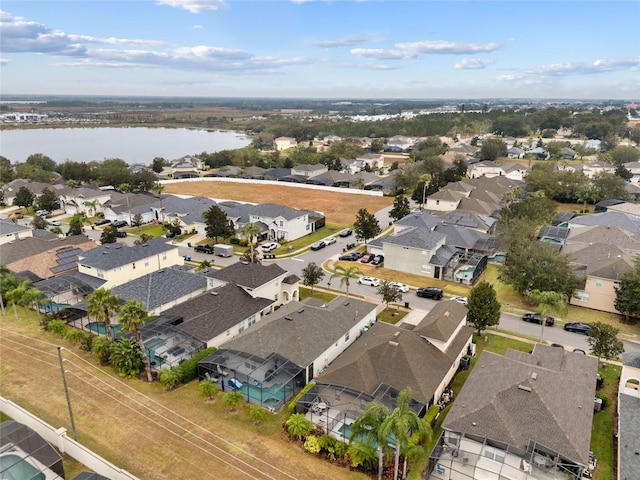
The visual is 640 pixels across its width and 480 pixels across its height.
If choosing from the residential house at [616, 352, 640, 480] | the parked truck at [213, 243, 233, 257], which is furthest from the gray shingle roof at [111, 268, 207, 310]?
the residential house at [616, 352, 640, 480]

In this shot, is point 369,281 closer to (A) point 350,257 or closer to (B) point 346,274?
(B) point 346,274

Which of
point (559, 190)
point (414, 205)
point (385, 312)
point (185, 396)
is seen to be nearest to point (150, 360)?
point (185, 396)

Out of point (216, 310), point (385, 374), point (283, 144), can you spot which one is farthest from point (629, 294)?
point (283, 144)

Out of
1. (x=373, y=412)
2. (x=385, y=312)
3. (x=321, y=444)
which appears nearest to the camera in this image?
(x=373, y=412)

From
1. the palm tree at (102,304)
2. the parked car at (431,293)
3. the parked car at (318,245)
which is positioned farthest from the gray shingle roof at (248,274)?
the parked car at (318,245)

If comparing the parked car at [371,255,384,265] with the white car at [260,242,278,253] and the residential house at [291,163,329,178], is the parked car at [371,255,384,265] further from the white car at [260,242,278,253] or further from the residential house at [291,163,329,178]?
the residential house at [291,163,329,178]

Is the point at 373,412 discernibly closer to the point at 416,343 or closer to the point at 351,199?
the point at 416,343

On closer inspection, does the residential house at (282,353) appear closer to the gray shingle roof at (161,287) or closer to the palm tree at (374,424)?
the palm tree at (374,424)
